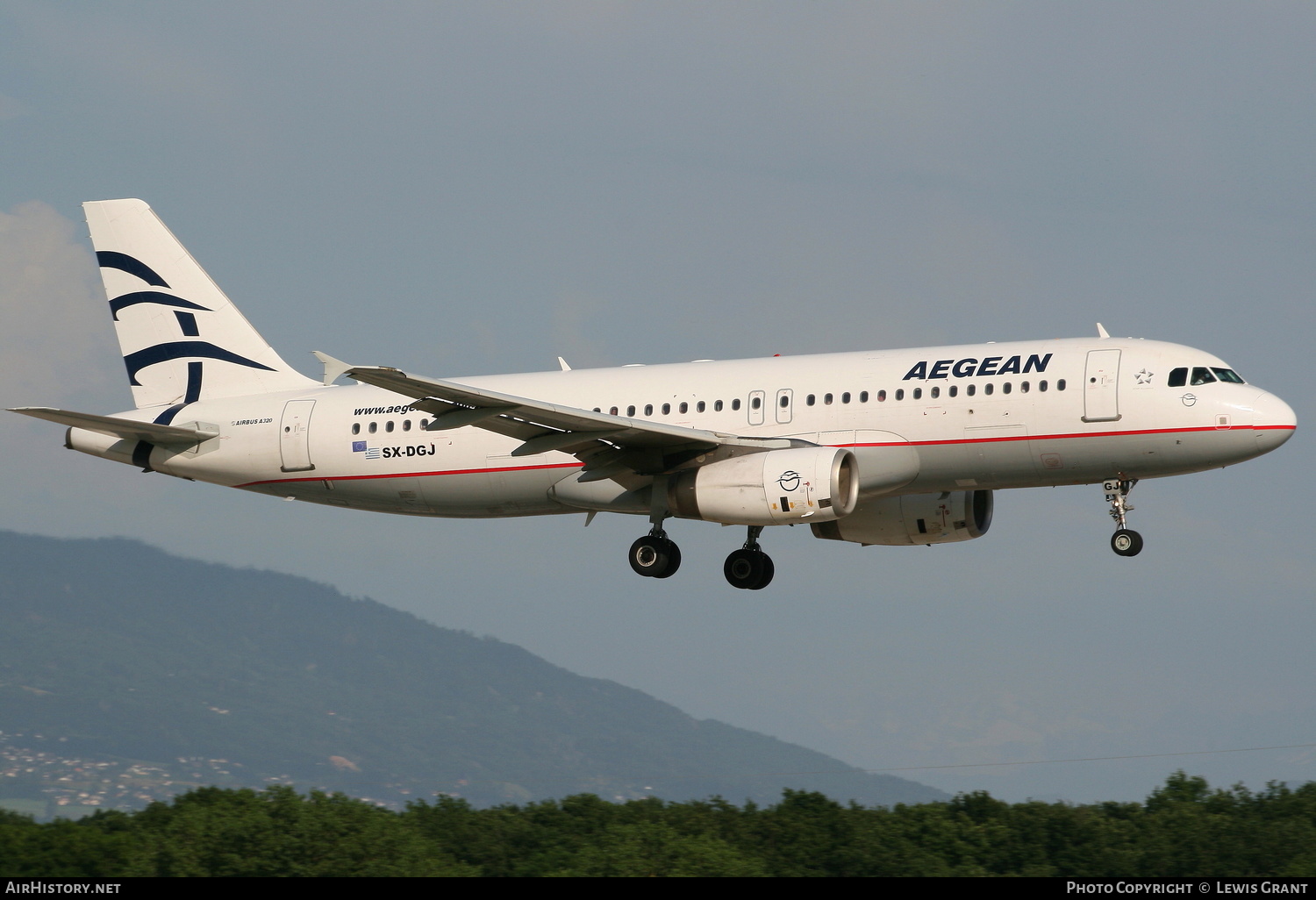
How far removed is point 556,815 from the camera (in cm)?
6400

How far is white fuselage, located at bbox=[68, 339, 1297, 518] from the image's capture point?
3416cm

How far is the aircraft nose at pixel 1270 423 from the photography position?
111ft

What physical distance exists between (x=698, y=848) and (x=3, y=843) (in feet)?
73.5

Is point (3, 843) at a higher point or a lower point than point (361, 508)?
lower

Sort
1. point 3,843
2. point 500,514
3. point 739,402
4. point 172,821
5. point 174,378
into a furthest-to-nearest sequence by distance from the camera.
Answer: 1. point 172,821
2. point 3,843
3. point 174,378
4. point 500,514
5. point 739,402

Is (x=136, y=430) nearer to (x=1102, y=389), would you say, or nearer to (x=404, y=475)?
(x=404, y=475)

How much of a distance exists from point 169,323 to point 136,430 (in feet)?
16.2

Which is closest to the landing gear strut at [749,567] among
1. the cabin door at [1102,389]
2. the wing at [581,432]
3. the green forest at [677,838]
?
the wing at [581,432]

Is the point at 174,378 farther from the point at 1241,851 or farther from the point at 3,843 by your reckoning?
the point at 1241,851

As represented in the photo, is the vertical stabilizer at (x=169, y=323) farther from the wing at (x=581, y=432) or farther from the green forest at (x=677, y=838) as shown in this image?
the green forest at (x=677, y=838)

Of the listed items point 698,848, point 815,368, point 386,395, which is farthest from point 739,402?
point 698,848

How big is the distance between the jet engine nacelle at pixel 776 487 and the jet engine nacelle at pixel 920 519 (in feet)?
17.7

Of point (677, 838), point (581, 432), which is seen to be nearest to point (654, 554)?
point (581, 432)

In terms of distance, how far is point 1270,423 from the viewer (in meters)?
33.9
